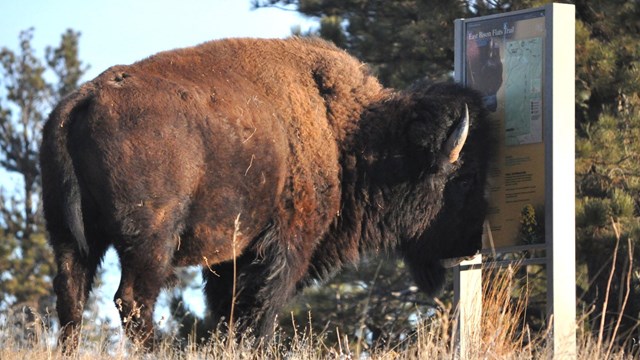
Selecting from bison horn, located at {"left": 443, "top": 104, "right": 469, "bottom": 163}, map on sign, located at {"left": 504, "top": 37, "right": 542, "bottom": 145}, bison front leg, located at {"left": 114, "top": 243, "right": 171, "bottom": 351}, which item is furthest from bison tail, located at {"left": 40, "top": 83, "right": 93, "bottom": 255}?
map on sign, located at {"left": 504, "top": 37, "right": 542, "bottom": 145}

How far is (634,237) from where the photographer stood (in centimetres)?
1098

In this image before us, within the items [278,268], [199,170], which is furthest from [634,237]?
[199,170]

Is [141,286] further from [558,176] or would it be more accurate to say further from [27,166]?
[27,166]

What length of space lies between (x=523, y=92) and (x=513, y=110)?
0.21 m

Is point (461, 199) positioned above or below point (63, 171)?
below

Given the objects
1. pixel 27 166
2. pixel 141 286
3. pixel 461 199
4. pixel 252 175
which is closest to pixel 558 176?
pixel 461 199

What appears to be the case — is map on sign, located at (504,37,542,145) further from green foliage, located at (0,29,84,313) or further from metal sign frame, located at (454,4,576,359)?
green foliage, located at (0,29,84,313)

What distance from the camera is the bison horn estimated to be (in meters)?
8.08

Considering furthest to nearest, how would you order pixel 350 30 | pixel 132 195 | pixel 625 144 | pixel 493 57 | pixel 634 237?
pixel 350 30 → pixel 625 144 → pixel 634 237 → pixel 493 57 → pixel 132 195

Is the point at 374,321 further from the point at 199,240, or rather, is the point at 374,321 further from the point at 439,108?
the point at 199,240

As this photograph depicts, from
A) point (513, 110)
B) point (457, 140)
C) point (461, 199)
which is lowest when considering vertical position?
point (461, 199)

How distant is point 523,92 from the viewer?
7.73m

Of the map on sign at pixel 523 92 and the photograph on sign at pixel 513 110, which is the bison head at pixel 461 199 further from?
the map on sign at pixel 523 92

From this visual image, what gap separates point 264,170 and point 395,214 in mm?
1423
